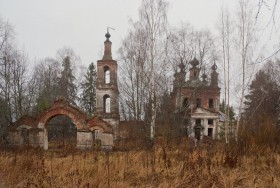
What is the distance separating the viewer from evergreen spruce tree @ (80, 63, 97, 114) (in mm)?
46938

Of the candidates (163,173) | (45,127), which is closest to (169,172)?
(163,173)

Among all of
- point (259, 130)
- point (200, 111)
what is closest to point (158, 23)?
point (259, 130)

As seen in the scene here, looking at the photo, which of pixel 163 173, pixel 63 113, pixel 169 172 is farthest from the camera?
pixel 63 113

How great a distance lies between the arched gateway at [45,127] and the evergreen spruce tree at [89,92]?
23410mm

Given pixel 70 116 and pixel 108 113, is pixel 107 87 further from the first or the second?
pixel 70 116

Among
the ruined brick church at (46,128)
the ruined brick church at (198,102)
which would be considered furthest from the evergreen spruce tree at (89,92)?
the ruined brick church at (46,128)

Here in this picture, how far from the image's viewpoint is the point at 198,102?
42656mm

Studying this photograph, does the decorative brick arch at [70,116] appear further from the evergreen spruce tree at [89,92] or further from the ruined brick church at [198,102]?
the evergreen spruce tree at [89,92]

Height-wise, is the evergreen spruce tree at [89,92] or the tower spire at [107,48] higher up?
the tower spire at [107,48]

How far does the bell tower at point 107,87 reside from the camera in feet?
102

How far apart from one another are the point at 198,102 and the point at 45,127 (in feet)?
79.7

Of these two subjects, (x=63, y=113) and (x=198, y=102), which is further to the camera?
(x=198, y=102)

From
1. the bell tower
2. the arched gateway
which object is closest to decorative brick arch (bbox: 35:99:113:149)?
the arched gateway

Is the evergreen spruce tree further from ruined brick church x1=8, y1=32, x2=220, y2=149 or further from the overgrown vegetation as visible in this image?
the overgrown vegetation
